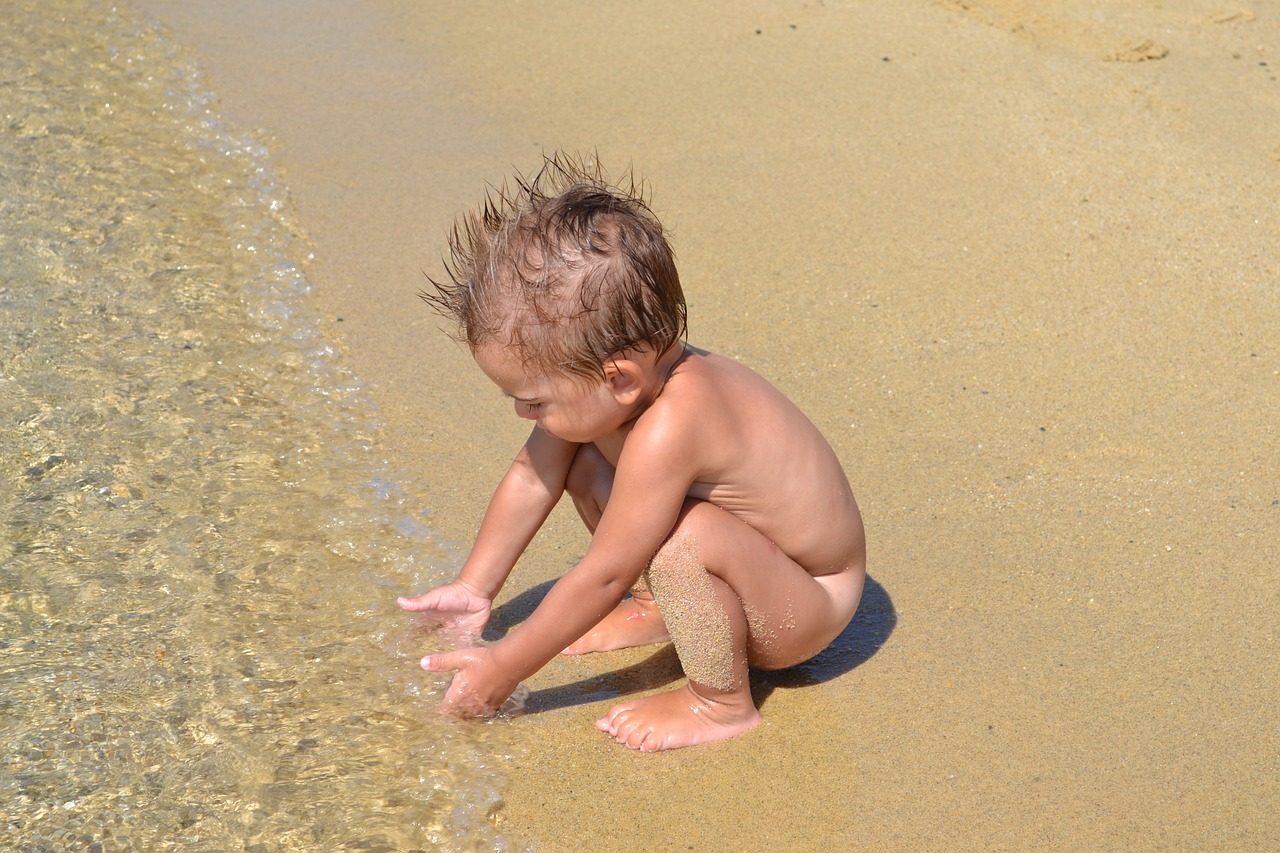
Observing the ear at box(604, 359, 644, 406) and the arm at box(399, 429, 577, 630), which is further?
the arm at box(399, 429, 577, 630)

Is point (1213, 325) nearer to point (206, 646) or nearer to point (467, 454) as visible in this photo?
point (467, 454)

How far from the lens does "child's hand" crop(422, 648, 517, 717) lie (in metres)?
2.44

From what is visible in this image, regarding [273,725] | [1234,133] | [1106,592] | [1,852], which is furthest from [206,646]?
[1234,133]

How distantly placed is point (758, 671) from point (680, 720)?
→ 31cm

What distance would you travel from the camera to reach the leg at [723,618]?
2.32 meters

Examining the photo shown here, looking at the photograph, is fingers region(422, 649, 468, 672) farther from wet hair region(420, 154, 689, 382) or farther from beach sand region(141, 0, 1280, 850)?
wet hair region(420, 154, 689, 382)

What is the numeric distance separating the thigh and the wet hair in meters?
0.35

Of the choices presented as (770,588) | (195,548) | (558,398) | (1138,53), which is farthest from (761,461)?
(1138,53)

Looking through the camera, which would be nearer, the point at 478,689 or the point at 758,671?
the point at 478,689

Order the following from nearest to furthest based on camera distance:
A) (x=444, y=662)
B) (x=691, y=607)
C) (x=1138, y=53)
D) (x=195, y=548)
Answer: (x=691, y=607), (x=444, y=662), (x=195, y=548), (x=1138, y=53)

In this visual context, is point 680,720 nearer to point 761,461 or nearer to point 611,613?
point 611,613

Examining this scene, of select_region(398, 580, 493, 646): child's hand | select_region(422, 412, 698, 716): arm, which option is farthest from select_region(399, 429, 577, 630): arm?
select_region(422, 412, 698, 716): arm

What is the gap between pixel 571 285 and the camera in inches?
86.4

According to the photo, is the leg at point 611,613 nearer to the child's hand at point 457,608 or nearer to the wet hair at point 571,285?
the child's hand at point 457,608
